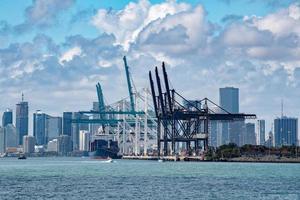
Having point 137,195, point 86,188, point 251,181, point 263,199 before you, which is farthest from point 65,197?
point 251,181

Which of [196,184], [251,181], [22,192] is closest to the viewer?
[22,192]

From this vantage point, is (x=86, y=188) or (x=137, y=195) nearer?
(x=137, y=195)

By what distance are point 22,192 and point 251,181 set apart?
31310mm

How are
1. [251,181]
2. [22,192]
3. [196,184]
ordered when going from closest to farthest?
[22,192] → [196,184] → [251,181]

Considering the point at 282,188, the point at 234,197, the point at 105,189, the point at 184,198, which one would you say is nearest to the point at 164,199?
the point at 184,198

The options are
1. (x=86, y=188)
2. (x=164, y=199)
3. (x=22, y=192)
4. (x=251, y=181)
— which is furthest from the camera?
(x=251, y=181)

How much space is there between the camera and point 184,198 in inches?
2574

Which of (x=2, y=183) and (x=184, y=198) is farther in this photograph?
(x=2, y=183)

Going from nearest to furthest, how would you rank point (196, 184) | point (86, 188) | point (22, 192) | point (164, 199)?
Answer: point (164, 199) → point (22, 192) → point (86, 188) → point (196, 184)

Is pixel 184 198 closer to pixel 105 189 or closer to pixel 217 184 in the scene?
pixel 105 189

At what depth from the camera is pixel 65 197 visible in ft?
215

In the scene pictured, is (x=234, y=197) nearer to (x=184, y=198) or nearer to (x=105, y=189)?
(x=184, y=198)

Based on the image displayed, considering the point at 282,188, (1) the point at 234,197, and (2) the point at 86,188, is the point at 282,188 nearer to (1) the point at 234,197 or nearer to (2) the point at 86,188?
(1) the point at 234,197

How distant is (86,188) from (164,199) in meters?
14.7
